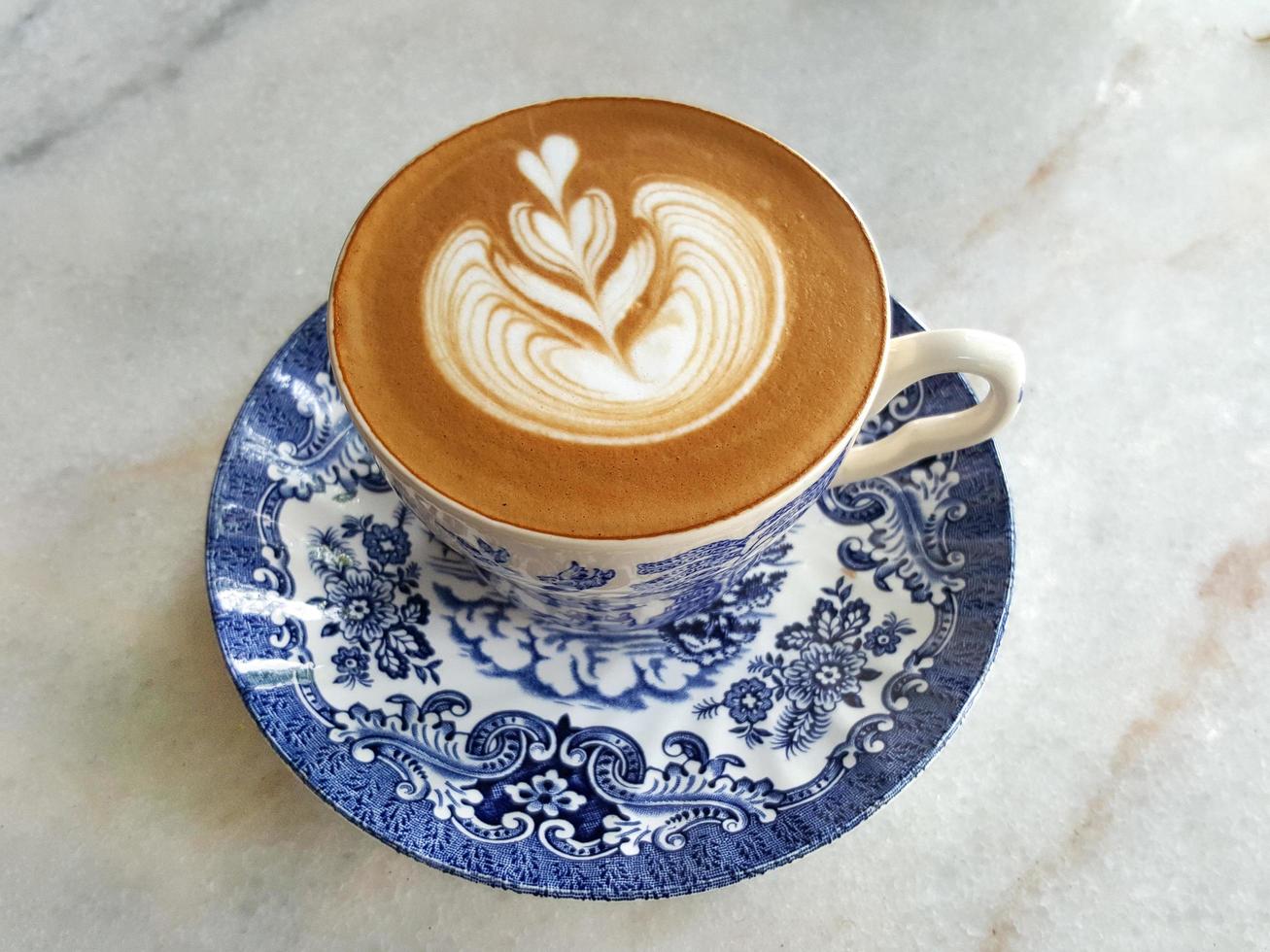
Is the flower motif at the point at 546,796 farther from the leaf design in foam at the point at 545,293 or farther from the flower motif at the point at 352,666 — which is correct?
the leaf design in foam at the point at 545,293

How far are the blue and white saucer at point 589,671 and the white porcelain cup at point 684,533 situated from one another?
0.06 meters

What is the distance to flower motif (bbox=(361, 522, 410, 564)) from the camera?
3.13 ft

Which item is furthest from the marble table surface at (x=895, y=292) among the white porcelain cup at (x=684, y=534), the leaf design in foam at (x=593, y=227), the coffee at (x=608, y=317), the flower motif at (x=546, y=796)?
the leaf design in foam at (x=593, y=227)

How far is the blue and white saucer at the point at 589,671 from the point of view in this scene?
2.64 feet

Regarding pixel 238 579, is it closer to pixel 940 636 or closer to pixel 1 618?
pixel 1 618

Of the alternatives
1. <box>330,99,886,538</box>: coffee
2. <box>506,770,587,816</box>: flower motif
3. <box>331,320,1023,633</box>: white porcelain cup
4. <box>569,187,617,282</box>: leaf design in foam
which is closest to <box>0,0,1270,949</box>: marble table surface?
<box>506,770,587,816</box>: flower motif

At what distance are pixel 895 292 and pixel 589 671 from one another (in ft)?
1.77

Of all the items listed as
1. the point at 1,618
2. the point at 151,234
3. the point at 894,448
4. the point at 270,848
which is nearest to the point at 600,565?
the point at 894,448

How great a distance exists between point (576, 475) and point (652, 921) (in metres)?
0.37

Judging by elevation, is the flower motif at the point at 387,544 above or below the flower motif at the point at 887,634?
above

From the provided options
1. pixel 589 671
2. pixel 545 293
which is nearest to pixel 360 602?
pixel 589 671

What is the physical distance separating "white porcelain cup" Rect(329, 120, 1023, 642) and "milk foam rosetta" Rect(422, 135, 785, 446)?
0.23 feet

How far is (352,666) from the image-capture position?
888mm

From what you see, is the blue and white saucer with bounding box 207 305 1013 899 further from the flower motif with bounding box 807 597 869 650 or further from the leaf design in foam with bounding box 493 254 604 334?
the leaf design in foam with bounding box 493 254 604 334
